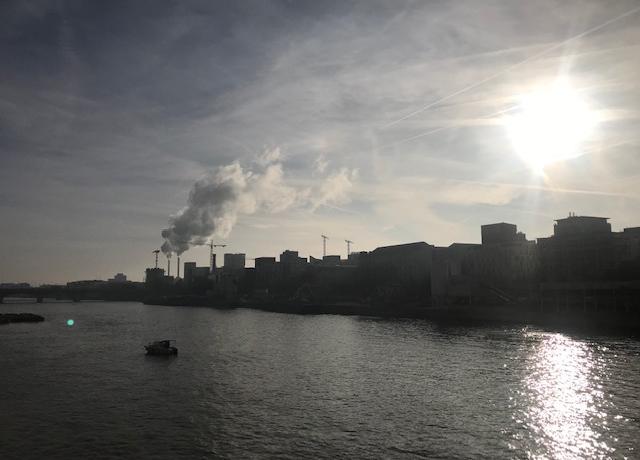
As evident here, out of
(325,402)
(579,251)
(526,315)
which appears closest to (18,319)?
(325,402)

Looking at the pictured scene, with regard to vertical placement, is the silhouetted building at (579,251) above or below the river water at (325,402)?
above

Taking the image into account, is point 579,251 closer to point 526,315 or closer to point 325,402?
point 526,315

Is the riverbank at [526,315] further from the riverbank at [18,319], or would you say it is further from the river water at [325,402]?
the riverbank at [18,319]

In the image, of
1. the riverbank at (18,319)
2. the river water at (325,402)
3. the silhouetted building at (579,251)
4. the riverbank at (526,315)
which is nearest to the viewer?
the river water at (325,402)

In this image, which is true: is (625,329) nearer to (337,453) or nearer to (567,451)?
(567,451)

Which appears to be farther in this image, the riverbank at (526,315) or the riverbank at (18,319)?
the riverbank at (18,319)

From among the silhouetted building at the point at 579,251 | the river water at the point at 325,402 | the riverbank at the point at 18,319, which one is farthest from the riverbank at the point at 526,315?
the riverbank at the point at 18,319

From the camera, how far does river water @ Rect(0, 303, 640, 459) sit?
35.5m

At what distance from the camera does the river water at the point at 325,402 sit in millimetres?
35469

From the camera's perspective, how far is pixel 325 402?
4797 cm

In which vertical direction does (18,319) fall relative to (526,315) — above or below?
below

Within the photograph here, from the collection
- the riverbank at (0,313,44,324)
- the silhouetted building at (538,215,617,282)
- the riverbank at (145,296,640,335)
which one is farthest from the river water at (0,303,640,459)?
the silhouetted building at (538,215,617,282)

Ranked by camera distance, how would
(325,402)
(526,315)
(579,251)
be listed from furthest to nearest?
(579,251), (526,315), (325,402)

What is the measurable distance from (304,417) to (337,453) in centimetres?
912
